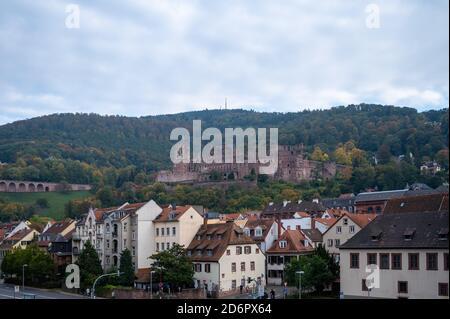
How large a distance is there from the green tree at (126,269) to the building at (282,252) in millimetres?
10257

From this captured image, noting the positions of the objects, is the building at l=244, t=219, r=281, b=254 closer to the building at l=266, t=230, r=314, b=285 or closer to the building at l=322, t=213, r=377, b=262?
the building at l=266, t=230, r=314, b=285

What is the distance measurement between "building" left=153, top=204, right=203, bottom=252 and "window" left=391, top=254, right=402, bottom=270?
61.4 feet

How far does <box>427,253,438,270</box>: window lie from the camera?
30609 millimetres

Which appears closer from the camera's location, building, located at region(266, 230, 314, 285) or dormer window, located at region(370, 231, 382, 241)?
dormer window, located at region(370, 231, 382, 241)

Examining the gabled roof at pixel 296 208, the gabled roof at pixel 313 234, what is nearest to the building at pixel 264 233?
the gabled roof at pixel 313 234

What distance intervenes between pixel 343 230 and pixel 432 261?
1856 cm

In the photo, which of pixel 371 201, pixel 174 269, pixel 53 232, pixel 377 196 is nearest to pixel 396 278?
pixel 174 269

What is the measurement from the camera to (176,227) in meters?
48.6

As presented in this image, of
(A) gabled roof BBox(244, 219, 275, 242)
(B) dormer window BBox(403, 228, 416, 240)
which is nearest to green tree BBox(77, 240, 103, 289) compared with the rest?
(A) gabled roof BBox(244, 219, 275, 242)

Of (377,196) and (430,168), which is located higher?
(430,168)

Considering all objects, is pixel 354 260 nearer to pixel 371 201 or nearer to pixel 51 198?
pixel 371 201

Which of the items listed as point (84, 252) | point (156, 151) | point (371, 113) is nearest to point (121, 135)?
point (156, 151)
